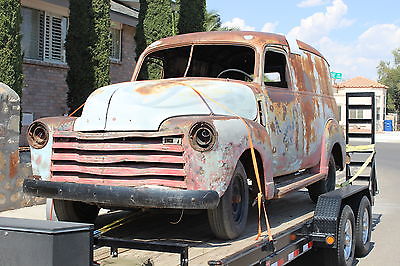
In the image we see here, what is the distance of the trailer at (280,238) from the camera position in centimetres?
382

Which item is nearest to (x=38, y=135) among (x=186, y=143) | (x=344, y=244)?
(x=186, y=143)

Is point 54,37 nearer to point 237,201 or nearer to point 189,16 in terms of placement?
point 189,16

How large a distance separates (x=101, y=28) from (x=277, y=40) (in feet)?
24.8

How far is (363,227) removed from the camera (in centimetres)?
659

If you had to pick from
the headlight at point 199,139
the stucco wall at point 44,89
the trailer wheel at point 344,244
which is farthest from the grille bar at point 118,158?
the stucco wall at point 44,89

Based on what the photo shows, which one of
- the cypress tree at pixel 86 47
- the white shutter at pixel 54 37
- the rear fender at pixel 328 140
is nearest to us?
the rear fender at pixel 328 140

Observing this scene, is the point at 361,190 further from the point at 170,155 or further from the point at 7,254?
the point at 7,254

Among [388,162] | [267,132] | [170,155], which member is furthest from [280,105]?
[388,162]

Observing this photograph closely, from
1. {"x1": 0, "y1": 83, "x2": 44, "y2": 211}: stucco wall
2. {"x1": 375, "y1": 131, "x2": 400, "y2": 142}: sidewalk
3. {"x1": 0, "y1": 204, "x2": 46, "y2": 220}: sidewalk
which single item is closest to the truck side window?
{"x1": 0, "y1": 204, "x2": 46, "y2": 220}: sidewalk

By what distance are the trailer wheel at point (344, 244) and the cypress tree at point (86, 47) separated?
8025 millimetres

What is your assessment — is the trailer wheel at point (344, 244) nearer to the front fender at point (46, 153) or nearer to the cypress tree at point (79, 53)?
the front fender at point (46, 153)

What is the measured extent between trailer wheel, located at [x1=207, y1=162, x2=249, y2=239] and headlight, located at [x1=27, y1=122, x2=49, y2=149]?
5.08 ft

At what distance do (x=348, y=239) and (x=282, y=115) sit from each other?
1628 mm

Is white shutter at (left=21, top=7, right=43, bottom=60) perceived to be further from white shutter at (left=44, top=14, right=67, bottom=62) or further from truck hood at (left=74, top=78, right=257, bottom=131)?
truck hood at (left=74, top=78, right=257, bottom=131)
